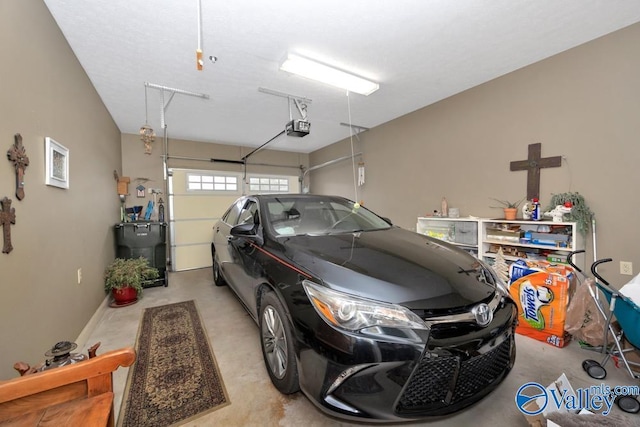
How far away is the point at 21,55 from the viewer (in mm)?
1480

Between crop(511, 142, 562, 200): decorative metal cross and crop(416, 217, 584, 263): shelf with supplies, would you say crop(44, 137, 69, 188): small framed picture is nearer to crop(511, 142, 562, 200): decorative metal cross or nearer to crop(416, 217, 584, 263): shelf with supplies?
crop(416, 217, 584, 263): shelf with supplies

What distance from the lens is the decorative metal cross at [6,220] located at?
1.24m

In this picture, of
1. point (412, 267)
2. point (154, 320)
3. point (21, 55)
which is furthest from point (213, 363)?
point (21, 55)

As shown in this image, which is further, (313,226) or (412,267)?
(313,226)

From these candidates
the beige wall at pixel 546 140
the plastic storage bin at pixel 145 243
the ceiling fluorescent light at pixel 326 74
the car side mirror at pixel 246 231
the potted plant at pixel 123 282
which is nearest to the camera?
the car side mirror at pixel 246 231

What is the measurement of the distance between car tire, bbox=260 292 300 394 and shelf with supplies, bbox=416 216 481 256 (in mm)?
2725

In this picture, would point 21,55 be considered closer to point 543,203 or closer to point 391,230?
point 391,230

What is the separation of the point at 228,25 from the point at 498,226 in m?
3.54

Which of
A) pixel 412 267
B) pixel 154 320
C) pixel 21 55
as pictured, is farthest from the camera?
pixel 154 320

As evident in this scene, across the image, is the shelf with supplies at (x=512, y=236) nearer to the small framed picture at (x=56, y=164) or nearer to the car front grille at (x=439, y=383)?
the car front grille at (x=439, y=383)

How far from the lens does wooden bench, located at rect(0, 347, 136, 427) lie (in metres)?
0.74

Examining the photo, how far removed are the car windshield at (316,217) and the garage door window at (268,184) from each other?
13.7ft

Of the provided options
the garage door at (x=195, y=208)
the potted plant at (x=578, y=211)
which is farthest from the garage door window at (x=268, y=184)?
the potted plant at (x=578, y=211)

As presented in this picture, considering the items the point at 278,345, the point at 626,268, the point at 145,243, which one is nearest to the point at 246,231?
the point at 278,345
